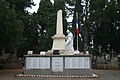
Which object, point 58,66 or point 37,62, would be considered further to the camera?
point 37,62

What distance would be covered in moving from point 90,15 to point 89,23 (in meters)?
1.22

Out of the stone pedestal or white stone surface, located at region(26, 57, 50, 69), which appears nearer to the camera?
the stone pedestal

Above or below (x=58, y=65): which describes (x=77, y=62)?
above

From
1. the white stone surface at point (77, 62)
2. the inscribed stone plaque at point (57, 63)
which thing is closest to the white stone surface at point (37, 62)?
the inscribed stone plaque at point (57, 63)

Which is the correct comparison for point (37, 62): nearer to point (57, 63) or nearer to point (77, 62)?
point (57, 63)

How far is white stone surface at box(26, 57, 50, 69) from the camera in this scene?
19594 millimetres

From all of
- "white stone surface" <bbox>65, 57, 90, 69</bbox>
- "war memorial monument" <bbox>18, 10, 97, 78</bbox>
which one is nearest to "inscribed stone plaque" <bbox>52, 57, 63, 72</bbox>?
"war memorial monument" <bbox>18, 10, 97, 78</bbox>

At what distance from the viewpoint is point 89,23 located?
113 feet

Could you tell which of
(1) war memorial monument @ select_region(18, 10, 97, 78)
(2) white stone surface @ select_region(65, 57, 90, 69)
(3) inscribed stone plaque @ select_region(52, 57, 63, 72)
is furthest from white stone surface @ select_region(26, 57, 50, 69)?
(2) white stone surface @ select_region(65, 57, 90, 69)

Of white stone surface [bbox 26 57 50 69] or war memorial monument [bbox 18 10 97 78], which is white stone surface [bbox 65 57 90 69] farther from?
white stone surface [bbox 26 57 50 69]

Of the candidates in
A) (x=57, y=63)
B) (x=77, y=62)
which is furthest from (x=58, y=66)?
(x=77, y=62)

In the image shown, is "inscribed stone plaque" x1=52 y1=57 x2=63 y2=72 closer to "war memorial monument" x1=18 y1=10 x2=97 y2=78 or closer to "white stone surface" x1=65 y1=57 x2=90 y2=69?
"war memorial monument" x1=18 y1=10 x2=97 y2=78

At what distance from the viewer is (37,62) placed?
1970 cm

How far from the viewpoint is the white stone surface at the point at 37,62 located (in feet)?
64.3
